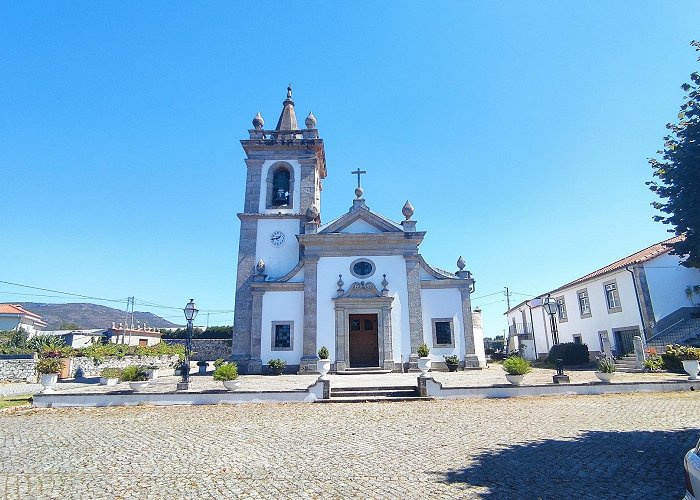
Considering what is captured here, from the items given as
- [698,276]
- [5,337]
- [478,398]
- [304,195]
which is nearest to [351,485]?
[478,398]

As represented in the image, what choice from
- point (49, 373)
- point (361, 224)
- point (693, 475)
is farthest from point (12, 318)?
point (693, 475)

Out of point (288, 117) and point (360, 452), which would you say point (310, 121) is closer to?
point (288, 117)

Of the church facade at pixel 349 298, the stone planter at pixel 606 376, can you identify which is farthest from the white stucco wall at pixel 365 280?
the stone planter at pixel 606 376

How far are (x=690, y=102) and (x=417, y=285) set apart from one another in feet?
50.6

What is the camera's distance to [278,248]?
77.9 feet

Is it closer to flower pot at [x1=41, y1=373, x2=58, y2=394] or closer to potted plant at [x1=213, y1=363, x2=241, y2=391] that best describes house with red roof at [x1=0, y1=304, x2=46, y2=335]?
flower pot at [x1=41, y1=373, x2=58, y2=394]

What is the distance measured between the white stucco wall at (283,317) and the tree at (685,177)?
1701 centimetres

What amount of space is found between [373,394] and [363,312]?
8534 millimetres

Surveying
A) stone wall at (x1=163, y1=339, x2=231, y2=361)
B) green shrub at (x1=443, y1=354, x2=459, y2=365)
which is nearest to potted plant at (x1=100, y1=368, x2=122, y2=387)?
green shrub at (x1=443, y1=354, x2=459, y2=365)

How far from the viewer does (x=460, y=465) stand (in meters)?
5.45

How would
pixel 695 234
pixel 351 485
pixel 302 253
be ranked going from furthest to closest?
pixel 302 253 → pixel 695 234 → pixel 351 485

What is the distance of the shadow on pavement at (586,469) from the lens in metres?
4.50

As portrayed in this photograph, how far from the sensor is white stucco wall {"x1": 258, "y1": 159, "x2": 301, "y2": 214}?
80.4 feet

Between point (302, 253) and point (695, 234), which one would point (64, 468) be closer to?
point (695, 234)
